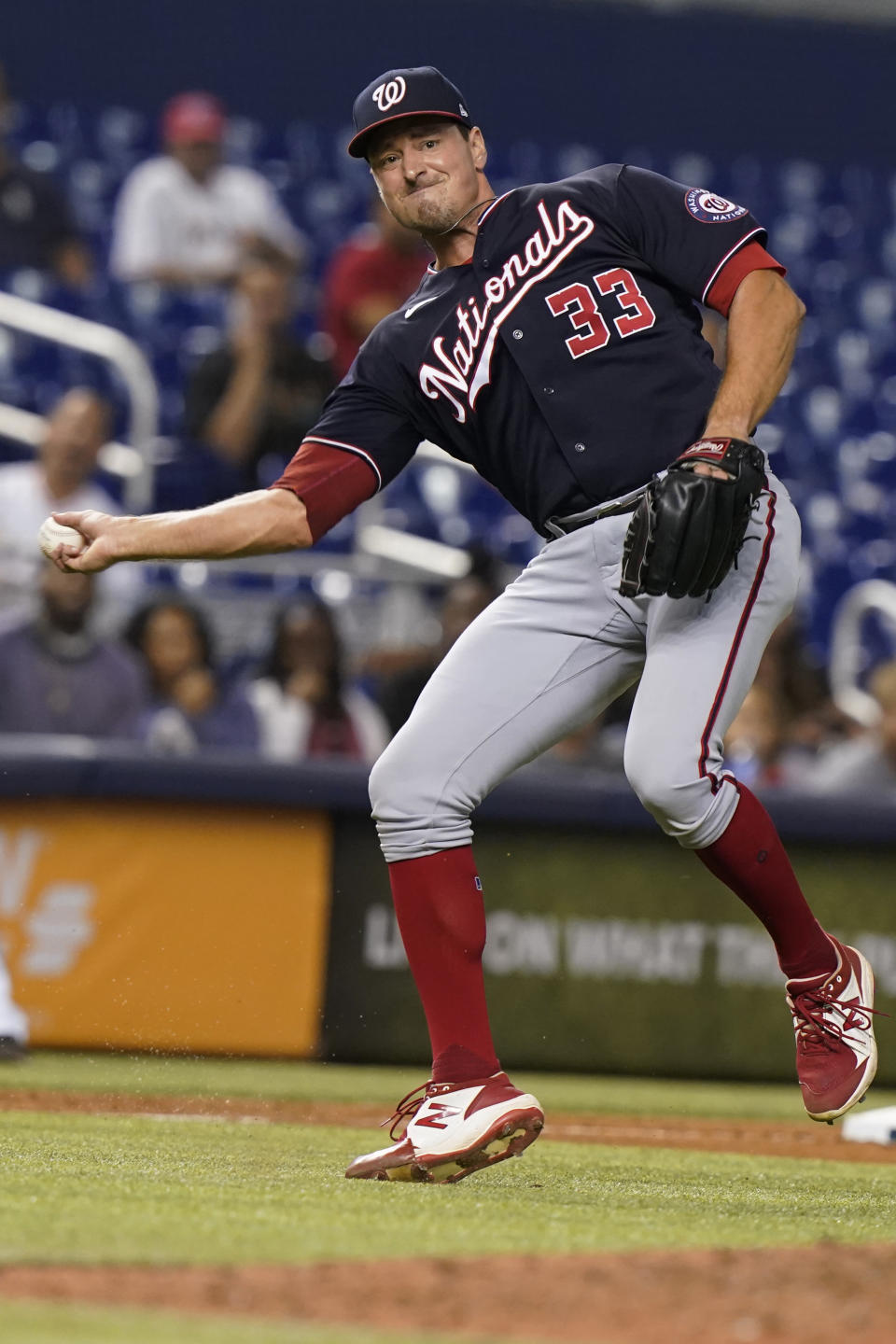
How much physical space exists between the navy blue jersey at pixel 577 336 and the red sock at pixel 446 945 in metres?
0.72

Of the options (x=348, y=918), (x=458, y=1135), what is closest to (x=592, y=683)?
(x=458, y=1135)

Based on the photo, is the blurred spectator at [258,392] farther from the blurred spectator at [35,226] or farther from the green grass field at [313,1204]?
the green grass field at [313,1204]

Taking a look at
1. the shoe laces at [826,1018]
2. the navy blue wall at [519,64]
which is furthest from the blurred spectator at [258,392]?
the shoe laces at [826,1018]

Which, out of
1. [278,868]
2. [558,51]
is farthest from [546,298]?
[558,51]

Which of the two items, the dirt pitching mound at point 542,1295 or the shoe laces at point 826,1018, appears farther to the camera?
the shoe laces at point 826,1018

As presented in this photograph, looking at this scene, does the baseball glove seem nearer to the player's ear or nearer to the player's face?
the player's face

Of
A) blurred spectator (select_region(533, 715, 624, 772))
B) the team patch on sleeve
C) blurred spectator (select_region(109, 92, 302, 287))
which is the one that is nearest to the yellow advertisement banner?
blurred spectator (select_region(533, 715, 624, 772))

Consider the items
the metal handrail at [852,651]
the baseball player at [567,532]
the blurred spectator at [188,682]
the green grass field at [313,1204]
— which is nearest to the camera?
the green grass field at [313,1204]

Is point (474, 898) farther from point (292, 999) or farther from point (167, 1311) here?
point (292, 999)

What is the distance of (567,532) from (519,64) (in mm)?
10248

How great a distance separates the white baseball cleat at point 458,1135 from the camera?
349cm

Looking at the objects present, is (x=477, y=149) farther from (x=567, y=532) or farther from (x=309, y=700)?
(x=309, y=700)

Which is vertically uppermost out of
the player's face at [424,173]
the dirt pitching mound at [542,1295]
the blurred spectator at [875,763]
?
the player's face at [424,173]

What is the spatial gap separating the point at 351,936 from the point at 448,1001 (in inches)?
121
